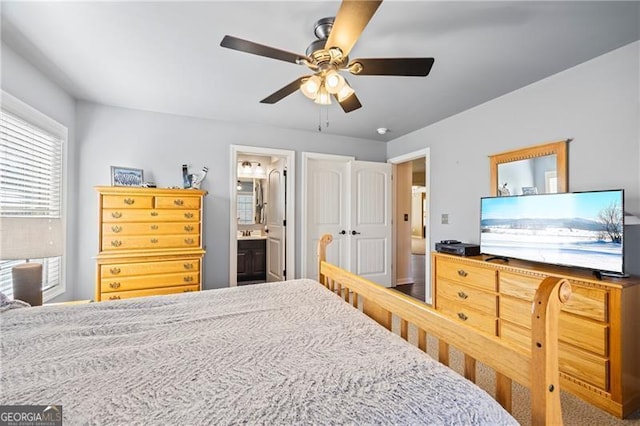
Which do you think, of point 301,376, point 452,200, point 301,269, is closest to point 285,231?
point 301,269

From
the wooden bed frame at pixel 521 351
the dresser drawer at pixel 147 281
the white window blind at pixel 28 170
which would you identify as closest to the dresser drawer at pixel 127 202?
the white window blind at pixel 28 170

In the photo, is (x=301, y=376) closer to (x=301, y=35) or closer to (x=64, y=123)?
(x=301, y=35)

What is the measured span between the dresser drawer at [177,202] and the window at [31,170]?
0.79 meters

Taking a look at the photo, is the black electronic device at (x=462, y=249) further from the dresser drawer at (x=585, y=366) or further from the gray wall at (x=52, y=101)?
the gray wall at (x=52, y=101)

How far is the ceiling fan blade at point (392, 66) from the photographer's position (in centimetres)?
154

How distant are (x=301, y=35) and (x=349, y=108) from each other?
1.99 feet

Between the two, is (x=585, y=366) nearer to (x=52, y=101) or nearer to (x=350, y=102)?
(x=350, y=102)

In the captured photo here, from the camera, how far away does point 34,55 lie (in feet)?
7.00

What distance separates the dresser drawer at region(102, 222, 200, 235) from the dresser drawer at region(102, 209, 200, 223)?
0.13 ft

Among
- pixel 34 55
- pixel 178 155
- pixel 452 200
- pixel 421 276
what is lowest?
pixel 421 276

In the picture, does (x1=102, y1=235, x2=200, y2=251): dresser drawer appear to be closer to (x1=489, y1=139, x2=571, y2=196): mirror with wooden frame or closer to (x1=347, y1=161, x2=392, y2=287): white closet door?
(x1=347, y1=161, x2=392, y2=287): white closet door

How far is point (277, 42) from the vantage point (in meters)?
1.98

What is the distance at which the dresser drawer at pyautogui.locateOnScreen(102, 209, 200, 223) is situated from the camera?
2.69 m

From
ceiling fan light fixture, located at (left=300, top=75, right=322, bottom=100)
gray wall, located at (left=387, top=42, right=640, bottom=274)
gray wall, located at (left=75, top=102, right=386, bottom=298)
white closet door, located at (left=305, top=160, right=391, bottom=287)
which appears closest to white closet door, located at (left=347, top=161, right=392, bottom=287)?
white closet door, located at (left=305, top=160, right=391, bottom=287)
